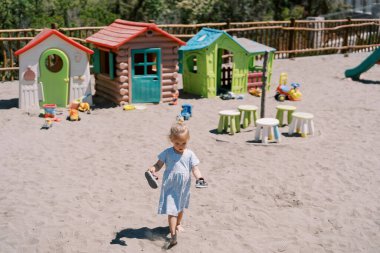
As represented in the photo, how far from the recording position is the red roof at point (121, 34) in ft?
40.9

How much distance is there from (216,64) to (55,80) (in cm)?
404

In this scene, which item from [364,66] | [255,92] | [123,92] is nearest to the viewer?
[123,92]

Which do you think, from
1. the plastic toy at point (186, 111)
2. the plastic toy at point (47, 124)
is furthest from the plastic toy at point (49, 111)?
the plastic toy at point (186, 111)

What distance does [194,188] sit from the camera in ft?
26.0

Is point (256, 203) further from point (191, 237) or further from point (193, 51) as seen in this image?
point (193, 51)

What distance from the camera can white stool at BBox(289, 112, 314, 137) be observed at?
10.5 meters

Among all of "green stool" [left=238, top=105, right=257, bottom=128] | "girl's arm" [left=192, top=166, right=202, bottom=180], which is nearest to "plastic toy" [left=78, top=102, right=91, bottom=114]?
"green stool" [left=238, top=105, right=257, bottom=128]

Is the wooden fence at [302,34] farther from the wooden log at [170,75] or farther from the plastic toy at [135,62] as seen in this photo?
the wooden log at [170,75]

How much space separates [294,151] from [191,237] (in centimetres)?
394

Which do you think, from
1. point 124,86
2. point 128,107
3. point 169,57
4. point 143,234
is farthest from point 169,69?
point 143,234

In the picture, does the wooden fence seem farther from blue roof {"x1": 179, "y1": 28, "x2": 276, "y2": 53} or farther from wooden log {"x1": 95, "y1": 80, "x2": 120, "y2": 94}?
wooden log {"x1": 95, "y1": 80, "x2": 120, "y2": 94}

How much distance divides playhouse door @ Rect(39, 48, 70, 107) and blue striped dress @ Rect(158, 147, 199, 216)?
7162 mm

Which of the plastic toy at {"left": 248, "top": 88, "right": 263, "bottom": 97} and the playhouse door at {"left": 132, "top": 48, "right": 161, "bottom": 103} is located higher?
the playhouse door at {"left": 132, "top": 48, "right": 161, "bottom": 103}

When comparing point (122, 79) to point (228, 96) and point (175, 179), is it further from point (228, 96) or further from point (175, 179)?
point (175, 179)
